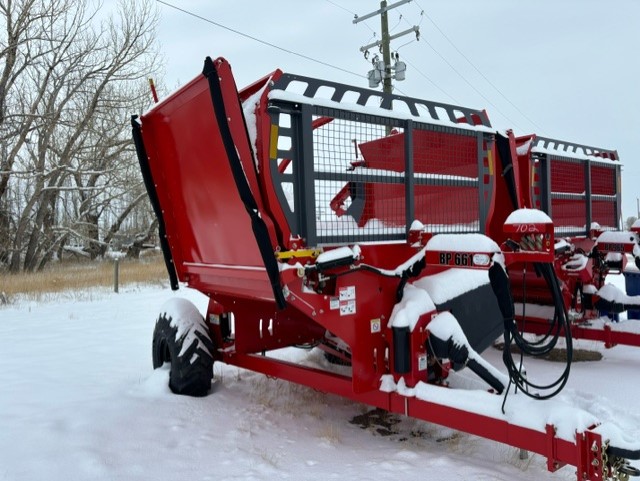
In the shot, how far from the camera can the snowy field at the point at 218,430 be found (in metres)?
2.89

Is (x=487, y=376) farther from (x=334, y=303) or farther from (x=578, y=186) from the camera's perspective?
(x=578, y=186)

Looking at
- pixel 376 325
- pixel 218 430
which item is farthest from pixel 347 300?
pixel 218 430

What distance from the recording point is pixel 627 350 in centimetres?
626

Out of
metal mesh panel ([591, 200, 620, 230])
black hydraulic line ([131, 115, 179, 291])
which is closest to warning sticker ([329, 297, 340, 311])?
black hydraulic line ([131, 115, 179, 291])

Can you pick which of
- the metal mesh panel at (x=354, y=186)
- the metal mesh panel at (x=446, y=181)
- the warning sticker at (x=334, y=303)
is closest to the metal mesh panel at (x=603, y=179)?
the metal mesh panel at (x=446, y=181)

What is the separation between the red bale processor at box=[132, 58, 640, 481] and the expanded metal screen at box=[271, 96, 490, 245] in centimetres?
1

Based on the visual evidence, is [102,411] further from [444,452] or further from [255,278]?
[444,452]

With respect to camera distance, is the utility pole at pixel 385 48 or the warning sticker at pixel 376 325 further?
the utility pole at pixel 385 48

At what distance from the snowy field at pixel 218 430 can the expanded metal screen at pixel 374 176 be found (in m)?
1.31

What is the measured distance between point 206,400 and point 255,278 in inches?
47.9

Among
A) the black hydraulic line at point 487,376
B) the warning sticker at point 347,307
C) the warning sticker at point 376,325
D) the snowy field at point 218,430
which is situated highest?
the warning sticker at point 347,307

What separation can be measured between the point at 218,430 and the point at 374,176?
1.96 meters

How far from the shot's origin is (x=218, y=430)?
3508 millimetres

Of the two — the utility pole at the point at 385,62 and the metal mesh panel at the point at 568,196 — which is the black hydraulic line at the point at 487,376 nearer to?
the metal mesh panel at the point at 568,196
